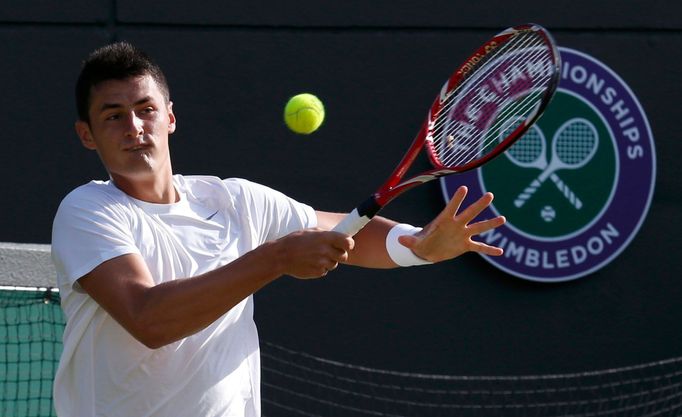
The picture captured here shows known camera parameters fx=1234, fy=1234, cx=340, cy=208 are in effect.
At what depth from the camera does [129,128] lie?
2.74m

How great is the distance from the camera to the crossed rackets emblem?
5773mm

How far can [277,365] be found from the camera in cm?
583

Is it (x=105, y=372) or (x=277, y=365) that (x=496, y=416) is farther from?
(x=105, y=372)

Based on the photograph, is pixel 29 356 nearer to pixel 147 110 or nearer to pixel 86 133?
pixel 86 133

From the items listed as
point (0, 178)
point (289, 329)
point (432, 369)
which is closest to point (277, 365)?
point (289, 329)

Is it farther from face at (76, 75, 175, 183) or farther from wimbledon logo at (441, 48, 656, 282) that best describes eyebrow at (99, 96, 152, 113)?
wimbledon logo at (441, 48, 656, 282)

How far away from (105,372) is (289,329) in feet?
10.4

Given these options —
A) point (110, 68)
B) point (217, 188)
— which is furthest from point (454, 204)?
point (110, 68)

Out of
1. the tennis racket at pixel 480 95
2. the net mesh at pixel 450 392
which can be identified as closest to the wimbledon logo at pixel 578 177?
the net mesh at pixel 450 392

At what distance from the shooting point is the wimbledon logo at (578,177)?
5730mm

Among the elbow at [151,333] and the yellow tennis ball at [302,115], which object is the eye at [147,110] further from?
the yellow tennis ball at [302,115]

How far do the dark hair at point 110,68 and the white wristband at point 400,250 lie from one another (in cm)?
67

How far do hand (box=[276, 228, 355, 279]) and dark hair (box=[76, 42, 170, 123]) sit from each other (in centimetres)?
63

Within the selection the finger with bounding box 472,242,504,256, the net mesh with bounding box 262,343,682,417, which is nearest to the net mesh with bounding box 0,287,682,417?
the net mesh with bounding box 262,343,682,417
